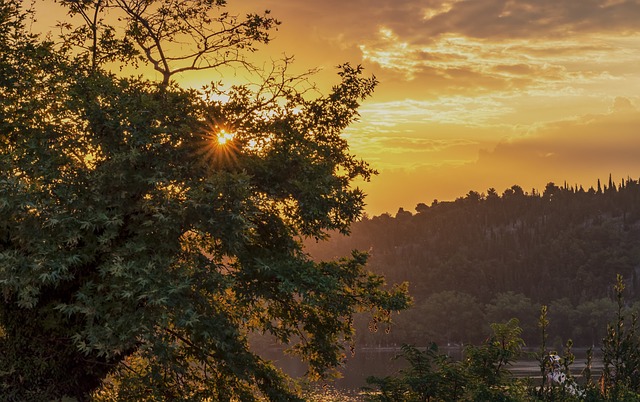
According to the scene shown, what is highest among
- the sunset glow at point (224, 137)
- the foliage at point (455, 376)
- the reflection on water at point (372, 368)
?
the sunset glow at point (224, 137)

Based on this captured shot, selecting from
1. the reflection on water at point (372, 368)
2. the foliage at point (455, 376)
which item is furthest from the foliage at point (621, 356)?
the reflection on water at point (372, 368)

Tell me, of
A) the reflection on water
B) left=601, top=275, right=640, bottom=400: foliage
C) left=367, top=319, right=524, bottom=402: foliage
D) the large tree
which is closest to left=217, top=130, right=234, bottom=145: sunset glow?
the large tree

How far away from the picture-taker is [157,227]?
67.4 ft

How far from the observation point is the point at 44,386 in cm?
2255

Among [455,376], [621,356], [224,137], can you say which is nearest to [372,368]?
[224,137]

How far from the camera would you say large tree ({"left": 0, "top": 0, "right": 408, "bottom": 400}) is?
19859mm

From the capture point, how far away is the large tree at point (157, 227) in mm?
19859

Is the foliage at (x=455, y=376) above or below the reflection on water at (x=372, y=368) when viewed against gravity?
above

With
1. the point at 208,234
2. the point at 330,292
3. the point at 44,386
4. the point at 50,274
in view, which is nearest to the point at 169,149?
the point at 208,234

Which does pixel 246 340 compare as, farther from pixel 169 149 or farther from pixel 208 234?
pixel 169 149

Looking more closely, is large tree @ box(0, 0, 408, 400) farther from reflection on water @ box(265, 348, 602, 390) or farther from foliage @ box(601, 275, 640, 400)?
reflection on water @ box(265, 348, 602, 390)

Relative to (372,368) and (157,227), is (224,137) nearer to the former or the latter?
(157,227)

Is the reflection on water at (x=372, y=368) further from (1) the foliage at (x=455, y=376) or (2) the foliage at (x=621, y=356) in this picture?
(1) the foliage at (x=455, y=376)

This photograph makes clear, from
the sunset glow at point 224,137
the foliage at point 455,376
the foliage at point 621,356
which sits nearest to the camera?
the foliage at point 455,376
